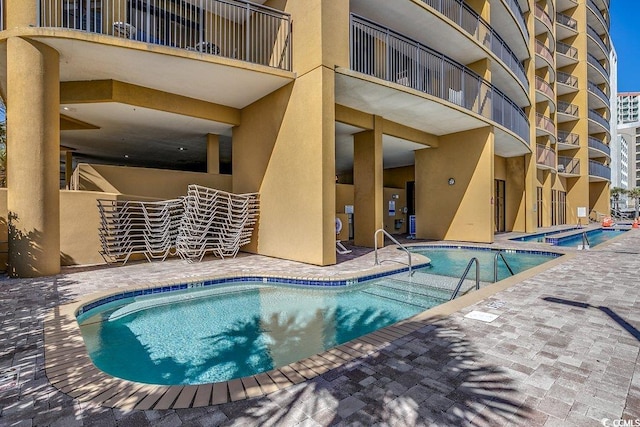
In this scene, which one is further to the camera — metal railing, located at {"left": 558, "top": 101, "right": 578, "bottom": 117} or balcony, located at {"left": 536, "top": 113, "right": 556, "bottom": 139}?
metal railing, located at {"left": 558, "top": 101, "right": 578, "bottom": 117}

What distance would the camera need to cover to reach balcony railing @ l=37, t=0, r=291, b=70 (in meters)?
8.00

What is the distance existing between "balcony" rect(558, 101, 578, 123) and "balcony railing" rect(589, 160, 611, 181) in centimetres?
433

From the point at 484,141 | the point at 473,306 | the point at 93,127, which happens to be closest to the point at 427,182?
the point at 484,141

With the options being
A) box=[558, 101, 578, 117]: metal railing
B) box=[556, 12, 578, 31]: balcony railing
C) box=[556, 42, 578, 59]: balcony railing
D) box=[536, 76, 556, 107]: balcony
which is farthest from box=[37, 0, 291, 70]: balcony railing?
box=[556, 12, 578, 31]: balcony railing

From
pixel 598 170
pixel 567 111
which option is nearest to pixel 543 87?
pixel 567 111

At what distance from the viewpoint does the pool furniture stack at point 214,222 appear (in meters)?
8.05

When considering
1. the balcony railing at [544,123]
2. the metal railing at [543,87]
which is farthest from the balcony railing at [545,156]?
the metal railing at [543,87]

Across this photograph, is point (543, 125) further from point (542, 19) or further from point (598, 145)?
point (598, 145)

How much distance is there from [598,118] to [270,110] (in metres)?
28.3

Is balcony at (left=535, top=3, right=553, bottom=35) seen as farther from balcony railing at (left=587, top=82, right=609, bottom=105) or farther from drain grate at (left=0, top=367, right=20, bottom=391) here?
drain grate at (left=0, top=367, right=20, bottom=391)

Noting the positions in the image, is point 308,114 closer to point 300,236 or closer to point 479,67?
point 300,236

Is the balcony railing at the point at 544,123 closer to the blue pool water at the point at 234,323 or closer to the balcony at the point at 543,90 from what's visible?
the balcony at the point at 543,90

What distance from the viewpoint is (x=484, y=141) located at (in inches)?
452

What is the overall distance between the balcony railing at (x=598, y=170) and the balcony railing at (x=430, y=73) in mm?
17266
